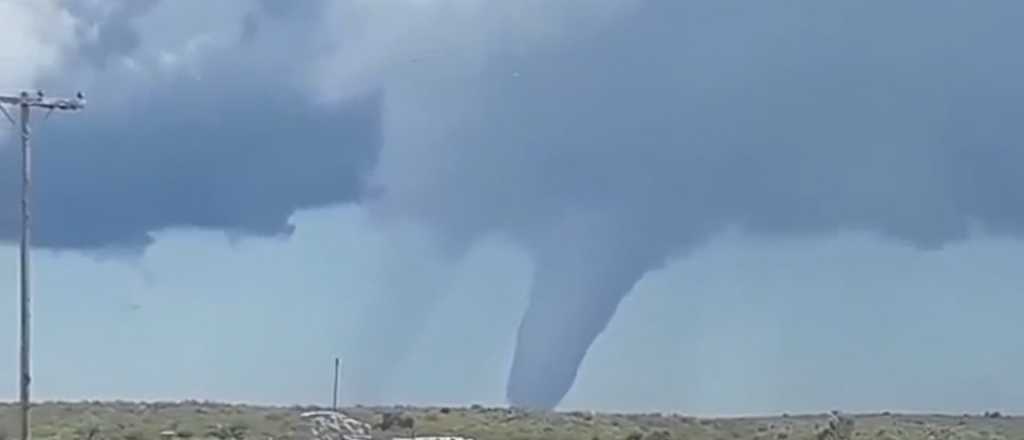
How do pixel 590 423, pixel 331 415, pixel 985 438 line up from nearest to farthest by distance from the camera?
pixel 331 415, pixel 985 438, pixel 590 423

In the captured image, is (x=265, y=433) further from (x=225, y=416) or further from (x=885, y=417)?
(x=885, y=417)

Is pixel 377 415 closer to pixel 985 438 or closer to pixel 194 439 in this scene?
pixel 194 439

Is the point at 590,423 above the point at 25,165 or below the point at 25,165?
below

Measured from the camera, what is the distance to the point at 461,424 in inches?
3290

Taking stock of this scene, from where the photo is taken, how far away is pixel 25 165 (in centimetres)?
5050

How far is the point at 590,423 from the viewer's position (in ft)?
305

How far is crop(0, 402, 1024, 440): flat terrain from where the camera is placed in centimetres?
7319

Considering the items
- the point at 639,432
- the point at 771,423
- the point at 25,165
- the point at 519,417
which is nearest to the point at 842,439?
the point at 639,432

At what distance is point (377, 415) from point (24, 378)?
37581 mm

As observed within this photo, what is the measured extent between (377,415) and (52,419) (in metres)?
13.7

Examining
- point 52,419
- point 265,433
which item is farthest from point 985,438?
point 52,419

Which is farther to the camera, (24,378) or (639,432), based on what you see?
(639,432)

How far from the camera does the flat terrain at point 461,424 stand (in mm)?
73188

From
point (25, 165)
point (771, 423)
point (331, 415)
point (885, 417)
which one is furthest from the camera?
point (885, 417)
